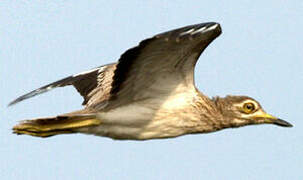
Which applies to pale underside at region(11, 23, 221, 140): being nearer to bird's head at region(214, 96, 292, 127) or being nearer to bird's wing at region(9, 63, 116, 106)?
bird's head at region(214, 96, 292, 127)

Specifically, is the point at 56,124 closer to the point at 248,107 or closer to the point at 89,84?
the point at 89,84

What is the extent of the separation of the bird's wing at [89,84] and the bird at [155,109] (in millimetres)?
382

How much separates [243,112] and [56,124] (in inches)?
97.3

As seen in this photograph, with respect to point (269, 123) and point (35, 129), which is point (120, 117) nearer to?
point (35, 129)

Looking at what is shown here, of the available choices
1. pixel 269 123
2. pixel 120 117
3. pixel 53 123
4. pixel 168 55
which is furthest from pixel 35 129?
pixel 269 123

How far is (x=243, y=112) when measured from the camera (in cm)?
1097

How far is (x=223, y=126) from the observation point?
1085 centimetres

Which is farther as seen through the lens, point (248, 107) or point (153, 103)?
point (248, 107)

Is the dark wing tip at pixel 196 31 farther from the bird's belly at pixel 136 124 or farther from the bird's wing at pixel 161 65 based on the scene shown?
the bird's belly at pixel 136 124

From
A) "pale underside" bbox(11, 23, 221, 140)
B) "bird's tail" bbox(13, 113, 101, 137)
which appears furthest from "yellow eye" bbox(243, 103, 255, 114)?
"bird's tail" bbox(13, 113, 101, 137)

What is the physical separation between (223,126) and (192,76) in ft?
3.13

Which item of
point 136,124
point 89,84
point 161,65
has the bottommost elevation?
point 136,124

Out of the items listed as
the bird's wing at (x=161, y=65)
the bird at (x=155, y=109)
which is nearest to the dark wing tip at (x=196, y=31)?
the bird's wing at (x=161, y=65)

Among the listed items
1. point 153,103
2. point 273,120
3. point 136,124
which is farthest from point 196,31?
point 273,120
